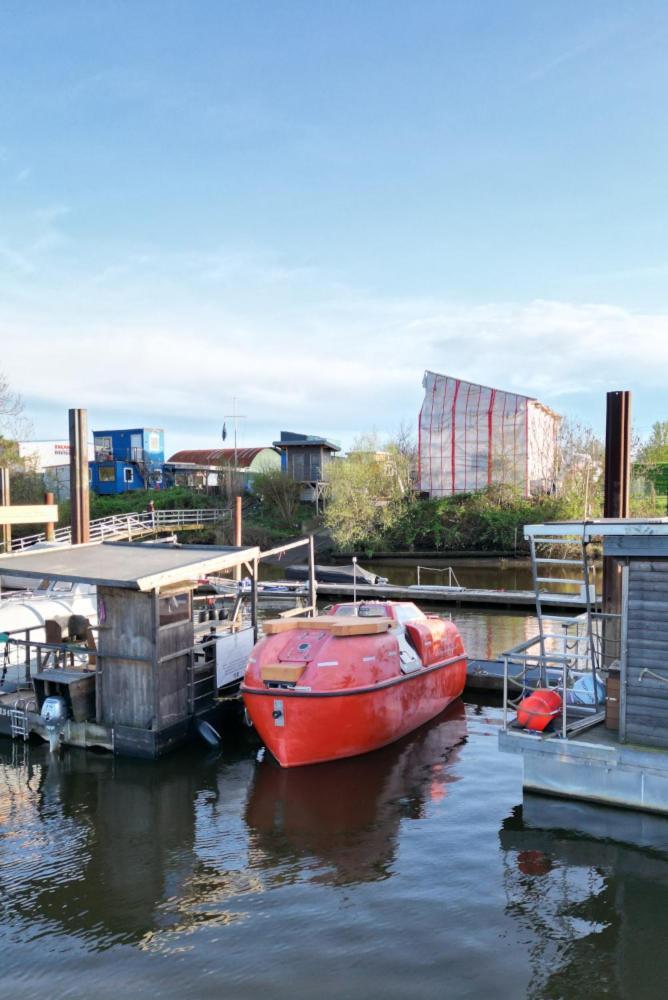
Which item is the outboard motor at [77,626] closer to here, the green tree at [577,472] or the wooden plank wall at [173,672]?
the wooden plank wall at [173,672]

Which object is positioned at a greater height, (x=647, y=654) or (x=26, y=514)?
(x=26, y=514)

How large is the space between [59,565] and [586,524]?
942 centimetres

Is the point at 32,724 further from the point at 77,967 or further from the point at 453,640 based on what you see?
the point at 453,640

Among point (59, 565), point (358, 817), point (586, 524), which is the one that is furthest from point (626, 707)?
point (59, 565)

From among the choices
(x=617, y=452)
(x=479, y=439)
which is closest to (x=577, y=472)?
(x=479, y=439)

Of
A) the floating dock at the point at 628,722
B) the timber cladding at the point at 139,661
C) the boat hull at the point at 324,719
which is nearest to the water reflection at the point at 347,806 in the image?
the boat hull at the point at 324,719

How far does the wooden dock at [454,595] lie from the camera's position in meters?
28.6

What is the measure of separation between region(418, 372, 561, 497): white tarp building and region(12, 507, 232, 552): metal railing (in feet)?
52.6

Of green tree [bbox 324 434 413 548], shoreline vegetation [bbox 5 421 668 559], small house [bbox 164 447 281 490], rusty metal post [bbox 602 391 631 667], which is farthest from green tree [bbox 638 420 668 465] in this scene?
rusty metal post [bbox 602 391 631 667]

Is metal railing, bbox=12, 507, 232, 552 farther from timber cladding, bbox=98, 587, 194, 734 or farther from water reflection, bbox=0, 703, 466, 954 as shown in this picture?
water reflection, bbox=0, 703, 466, 954

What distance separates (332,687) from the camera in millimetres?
12094

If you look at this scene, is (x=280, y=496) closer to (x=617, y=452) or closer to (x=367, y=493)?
(x=367, y=493)

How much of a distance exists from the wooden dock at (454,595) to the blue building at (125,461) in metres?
37.9

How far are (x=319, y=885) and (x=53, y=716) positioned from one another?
6.51 m
